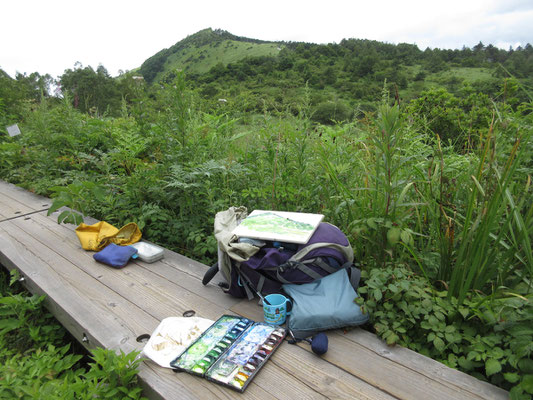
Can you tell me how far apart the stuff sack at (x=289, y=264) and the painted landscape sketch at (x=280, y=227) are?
0.06 meters

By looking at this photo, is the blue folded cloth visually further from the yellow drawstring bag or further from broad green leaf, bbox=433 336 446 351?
broad green leaf, bbox=433 336 446 351

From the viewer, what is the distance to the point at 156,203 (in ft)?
11.0

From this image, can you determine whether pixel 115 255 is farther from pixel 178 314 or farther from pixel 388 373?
pixel 388 373

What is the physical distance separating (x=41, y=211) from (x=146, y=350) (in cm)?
331

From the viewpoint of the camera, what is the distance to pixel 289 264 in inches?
76.4

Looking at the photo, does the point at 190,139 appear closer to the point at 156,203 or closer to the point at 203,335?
the point at 156,203

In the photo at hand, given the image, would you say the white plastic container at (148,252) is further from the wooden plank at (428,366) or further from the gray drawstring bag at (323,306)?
the wooden plank at (428,366)

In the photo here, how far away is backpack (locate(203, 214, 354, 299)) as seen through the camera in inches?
77.1

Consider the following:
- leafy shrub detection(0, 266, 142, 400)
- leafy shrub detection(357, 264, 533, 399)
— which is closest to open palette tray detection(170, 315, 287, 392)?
leafy shrub detection(0, 266, 142, 400)

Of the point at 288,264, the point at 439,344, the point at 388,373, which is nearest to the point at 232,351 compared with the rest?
the point at 288,264

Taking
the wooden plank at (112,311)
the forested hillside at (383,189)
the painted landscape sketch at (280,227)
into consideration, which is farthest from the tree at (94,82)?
the painted landscape sketch at (280,227)

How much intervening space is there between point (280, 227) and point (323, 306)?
65 cm

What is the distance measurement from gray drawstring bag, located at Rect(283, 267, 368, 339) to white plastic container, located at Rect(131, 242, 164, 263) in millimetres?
1375

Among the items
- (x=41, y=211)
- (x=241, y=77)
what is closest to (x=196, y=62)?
(x=241, y=77)
